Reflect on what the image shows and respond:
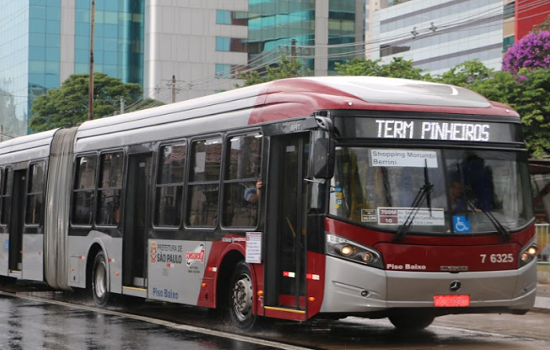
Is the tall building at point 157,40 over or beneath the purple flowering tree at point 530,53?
over

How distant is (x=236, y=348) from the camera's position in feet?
40.5

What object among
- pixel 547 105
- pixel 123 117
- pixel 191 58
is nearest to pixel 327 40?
pixel 191 58

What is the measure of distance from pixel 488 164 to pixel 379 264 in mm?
1782

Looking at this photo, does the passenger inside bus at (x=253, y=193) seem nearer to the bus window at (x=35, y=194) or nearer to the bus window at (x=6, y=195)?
the bus window at (x=35, y=194)

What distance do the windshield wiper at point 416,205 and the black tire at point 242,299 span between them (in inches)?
95.9

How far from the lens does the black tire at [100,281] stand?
1884 cm

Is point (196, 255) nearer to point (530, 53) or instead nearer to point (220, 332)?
point (220, 332)

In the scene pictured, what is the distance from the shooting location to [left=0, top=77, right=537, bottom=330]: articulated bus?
12297mm

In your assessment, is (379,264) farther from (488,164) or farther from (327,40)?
(327,40)

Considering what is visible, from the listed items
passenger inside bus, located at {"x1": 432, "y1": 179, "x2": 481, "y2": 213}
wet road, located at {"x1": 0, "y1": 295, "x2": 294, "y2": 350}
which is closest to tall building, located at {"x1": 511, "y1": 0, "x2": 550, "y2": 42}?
wet road, located at {"x1": 0, "y1": 295, "x2": 294, "y2": 350}

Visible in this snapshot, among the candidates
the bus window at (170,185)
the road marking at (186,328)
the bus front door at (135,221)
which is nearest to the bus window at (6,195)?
the road marking at (186,328)

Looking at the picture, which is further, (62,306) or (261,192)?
(62,306)

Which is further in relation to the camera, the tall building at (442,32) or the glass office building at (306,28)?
the tall building at (442,32)

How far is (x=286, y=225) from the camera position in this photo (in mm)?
13484
